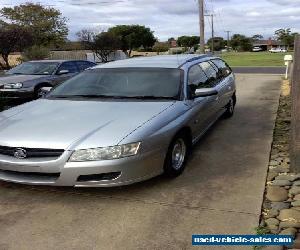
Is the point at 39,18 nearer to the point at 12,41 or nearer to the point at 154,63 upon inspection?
the point at 12,41

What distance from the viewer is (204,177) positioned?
17.0 feet

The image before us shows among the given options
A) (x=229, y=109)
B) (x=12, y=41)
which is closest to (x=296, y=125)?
(x=229, y=109)

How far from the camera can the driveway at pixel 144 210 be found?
12.2 ft

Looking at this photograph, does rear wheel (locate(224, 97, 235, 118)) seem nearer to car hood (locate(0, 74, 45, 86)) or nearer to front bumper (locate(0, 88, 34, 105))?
front bumper (locate(0, 88, 34, 105))

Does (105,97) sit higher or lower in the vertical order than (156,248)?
higher

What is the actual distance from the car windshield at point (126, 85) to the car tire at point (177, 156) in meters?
0.63

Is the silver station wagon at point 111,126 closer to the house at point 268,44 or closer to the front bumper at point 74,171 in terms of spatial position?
the front bumper at point 74,171

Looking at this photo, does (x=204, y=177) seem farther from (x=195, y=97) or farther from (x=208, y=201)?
(x=195, y=97)

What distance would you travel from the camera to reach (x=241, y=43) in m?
108

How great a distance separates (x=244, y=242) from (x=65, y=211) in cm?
178

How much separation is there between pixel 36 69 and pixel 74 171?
8708 millimetres

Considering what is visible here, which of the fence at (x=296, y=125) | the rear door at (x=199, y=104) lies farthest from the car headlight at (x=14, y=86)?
the fence at (x=296, y=125)

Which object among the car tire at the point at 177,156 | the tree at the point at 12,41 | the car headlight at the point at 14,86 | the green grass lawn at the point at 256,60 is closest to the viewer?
the car tire at the point at 177,156

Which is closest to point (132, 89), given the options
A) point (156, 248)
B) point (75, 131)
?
point (75, 131)
